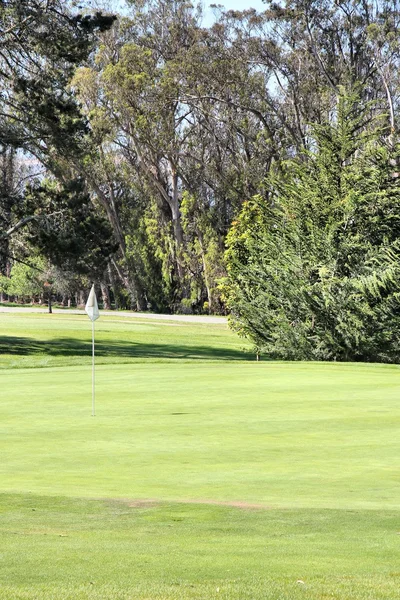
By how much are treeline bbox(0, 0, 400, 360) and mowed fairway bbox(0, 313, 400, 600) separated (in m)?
10.9

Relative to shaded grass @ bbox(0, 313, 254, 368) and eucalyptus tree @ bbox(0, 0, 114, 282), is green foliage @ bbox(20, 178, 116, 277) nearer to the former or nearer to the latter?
eucalyptus tree @ bbox(0, 0, 114, 282)

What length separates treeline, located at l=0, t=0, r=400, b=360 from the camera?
2986 centimetres

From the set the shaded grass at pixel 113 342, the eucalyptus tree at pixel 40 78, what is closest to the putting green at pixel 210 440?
the shaded grass at pixel 113 342

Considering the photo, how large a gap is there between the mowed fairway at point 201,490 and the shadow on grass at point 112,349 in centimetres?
1718

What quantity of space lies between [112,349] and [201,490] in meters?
30.1

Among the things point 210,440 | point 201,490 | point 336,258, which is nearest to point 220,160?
point 336,258

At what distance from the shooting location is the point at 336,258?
29.5 metres

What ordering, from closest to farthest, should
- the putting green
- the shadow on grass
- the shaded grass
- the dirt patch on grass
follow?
the dirt patch on grass, the putting green, the shaded grass, the shadow on grass

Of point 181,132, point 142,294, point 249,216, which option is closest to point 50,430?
point 249,216

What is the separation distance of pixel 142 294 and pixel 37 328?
2722cm

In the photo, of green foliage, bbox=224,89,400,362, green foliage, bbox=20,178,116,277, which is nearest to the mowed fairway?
green foliage, bbox=224,89,400,362

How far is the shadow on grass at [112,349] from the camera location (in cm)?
3672

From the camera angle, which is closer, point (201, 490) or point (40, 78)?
point (201, 490)

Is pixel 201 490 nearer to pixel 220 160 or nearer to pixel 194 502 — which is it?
pixel 194 502
